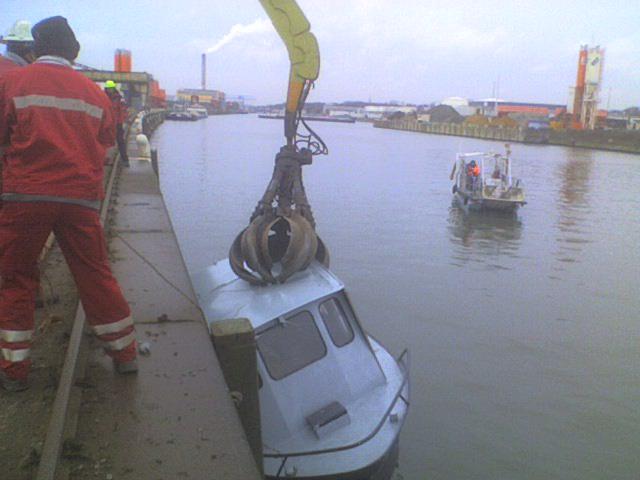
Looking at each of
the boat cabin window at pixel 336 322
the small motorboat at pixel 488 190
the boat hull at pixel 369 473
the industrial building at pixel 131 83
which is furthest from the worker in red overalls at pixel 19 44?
the industrial building at pixel 131 83

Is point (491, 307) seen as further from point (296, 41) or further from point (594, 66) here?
point (594, 66)

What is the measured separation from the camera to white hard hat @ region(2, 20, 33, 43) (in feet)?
13.6

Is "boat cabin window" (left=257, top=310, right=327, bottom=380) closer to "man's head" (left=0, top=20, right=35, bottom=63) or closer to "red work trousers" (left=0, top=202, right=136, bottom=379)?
"red work trousers" (left=0, top=202, right=136, bottom=379)

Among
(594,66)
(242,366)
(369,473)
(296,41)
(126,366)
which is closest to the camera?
(126,366)

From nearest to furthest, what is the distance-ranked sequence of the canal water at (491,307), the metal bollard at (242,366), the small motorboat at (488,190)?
the metal bollard at (242,366) < the canal water at (491,307) < the small motorboat at (488,190)

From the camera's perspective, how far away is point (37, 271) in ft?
11.9

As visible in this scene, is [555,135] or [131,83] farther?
[555,135]

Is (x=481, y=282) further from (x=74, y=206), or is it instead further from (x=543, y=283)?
(x=74, y=206)

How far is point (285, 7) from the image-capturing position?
8445 mm

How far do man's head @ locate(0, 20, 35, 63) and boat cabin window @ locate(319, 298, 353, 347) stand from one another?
11.5 feet

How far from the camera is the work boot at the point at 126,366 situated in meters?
4.04

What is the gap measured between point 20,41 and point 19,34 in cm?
6

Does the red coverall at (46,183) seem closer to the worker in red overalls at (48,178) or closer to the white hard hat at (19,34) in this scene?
the worker in red overalls at (48,178)

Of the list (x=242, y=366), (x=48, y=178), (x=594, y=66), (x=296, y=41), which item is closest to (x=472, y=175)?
(x=296, y=41)
